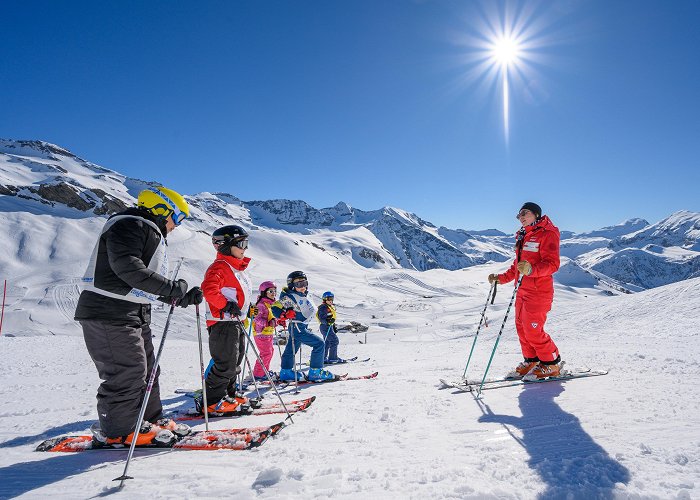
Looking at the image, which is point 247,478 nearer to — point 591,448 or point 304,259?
point 591,448

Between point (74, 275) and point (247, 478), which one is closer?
point (247, 478)

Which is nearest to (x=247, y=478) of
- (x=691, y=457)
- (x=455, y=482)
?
(x=455, y=482)

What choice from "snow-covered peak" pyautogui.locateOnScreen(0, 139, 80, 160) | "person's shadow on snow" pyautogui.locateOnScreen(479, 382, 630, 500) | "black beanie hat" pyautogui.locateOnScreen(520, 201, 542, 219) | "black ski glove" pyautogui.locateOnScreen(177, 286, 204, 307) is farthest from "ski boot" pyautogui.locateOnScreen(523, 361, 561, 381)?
"snow-covered peak" pyautogui.locateOnScreen(0, 139, 80, 160)

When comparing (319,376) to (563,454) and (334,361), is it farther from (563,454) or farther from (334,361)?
(563,454)

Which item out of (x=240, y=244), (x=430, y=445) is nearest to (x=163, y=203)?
(x=240, y=244)

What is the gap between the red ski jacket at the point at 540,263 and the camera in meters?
5.24

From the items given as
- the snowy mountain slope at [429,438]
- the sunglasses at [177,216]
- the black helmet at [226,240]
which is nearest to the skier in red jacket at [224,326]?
the black helmet at [226,240]

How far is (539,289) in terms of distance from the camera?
535 centimetres

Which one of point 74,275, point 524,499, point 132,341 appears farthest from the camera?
point 74,275

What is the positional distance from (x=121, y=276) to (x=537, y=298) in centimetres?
514

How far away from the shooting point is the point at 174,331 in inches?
1009

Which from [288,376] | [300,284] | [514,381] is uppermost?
[300,284]

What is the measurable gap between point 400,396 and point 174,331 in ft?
80.8

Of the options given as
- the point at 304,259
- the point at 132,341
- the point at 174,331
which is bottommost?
the point at 174,331
